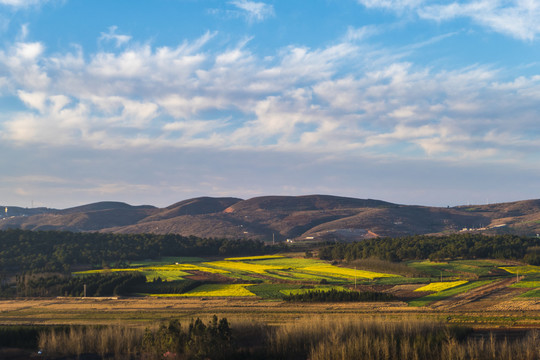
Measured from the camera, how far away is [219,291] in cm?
6912

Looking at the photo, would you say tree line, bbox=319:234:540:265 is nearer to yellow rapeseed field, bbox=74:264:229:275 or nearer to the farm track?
the farm track

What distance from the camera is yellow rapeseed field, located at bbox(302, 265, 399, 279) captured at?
8203 cm

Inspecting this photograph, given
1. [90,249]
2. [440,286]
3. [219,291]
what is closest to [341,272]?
[440,286]

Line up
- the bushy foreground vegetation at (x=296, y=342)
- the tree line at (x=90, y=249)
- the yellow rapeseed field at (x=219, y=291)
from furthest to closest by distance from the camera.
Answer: the tree line at (x=90, y=249) → the yellow rapeseed field at (x=219, y=291) → the bushy foreground vegetation at (x=296, y=342)

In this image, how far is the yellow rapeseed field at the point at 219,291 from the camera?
Result: 218 feet

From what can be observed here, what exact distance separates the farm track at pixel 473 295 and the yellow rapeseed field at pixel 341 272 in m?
18.5

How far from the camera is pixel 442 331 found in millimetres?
32031

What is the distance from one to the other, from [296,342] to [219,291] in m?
38.0

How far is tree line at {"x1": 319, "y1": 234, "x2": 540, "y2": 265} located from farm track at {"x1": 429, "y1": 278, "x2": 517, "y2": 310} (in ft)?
88.0

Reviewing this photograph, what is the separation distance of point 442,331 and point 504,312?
1916 centimetres

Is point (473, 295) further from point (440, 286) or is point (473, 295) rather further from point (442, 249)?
point (442, 249)

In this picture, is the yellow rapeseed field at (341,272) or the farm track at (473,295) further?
the yellow rapeseed field at (341,272)

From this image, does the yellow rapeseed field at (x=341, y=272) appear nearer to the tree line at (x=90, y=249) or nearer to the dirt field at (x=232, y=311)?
the dirt field at (x=232, y=311)

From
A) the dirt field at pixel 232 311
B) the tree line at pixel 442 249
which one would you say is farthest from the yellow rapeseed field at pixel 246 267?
the dirt field at pixel 232 311
